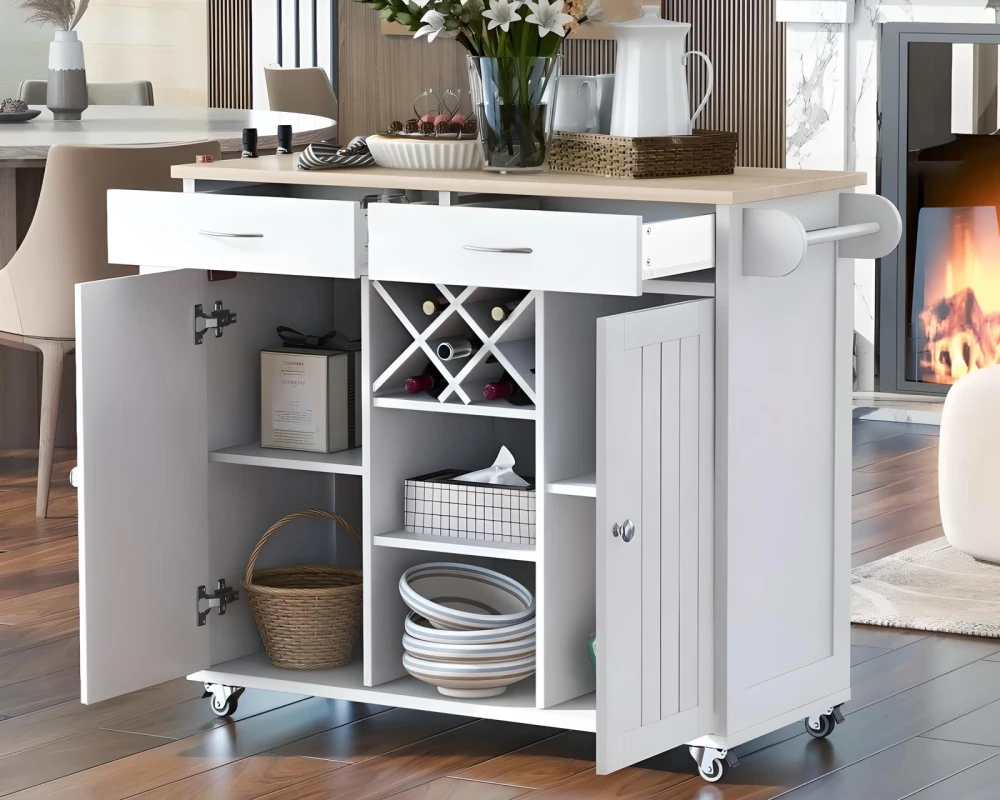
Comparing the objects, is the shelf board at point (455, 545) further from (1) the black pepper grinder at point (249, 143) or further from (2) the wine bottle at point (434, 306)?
(1) the black pepper grinder at point (249, 143)

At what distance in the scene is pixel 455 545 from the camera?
8.11 feet

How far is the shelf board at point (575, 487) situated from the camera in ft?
7.62

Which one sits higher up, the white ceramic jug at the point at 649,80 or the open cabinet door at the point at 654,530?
the white ceramic jug at the point at 649,80

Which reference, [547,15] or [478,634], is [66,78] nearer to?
[547,15]

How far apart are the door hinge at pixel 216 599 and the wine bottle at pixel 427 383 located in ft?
1.56

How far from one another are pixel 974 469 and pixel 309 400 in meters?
1.06

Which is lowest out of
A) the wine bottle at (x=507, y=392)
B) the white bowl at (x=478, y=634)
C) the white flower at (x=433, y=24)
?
the white bowl at (x=478, y=634)

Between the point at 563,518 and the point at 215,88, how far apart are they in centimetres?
494

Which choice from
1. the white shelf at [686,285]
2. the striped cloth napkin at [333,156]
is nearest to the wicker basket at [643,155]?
the white shelf at [686,285]

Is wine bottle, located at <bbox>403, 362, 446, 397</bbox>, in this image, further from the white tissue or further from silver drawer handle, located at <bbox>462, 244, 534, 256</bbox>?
silver drawer handle, located at <bbox>462, 244, 534, 256</bbox>

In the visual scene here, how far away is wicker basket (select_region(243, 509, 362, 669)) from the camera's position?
104 inches

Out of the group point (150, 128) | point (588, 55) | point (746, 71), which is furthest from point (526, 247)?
point (588, 55)

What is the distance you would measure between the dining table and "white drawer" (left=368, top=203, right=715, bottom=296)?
5.73 ft

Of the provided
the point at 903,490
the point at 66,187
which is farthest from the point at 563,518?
the point at 903,490
